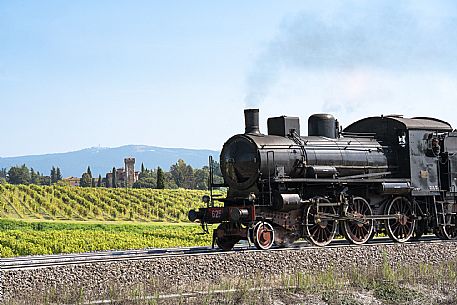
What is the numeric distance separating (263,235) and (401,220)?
16.2ft

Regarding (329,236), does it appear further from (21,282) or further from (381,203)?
(21,282)

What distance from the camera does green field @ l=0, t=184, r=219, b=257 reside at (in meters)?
23.9

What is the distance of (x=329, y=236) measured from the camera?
17.9 meters

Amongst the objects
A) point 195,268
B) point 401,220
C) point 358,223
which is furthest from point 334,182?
point 195,268

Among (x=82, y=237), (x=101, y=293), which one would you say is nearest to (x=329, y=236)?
(x=101, y=293)

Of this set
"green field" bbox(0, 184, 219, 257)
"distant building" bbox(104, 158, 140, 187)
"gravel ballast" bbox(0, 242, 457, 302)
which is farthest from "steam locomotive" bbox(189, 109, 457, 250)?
"distant building" bbox(104, 158, 140, 187)

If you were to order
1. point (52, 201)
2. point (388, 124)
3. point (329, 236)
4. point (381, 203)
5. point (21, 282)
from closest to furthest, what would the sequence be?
point (21, 282) < point (329, 236) < point (381, 203) < point (388, 124) < point (52, 201)

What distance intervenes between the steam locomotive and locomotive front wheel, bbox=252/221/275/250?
0.02 meters

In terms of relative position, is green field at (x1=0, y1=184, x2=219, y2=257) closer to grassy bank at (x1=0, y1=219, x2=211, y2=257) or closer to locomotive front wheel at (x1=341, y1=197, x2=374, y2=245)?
grassy bank at (x1=0, y1=219, x2=211, y2=257)

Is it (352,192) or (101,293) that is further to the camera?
(352,192)

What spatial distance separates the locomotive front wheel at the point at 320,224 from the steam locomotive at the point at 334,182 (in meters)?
0.03

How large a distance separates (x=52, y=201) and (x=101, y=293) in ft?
104

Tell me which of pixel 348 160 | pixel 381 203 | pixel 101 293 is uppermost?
pixel 348 160

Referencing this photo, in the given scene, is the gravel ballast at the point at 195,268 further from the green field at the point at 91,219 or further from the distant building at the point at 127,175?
the distant building at the point at 127,175
